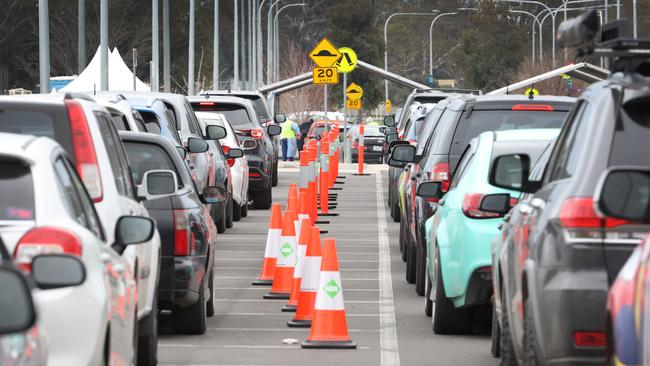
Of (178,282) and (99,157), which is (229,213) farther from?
(99,157)

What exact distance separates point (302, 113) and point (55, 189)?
8850cm

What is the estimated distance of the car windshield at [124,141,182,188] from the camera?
14242 millimetres

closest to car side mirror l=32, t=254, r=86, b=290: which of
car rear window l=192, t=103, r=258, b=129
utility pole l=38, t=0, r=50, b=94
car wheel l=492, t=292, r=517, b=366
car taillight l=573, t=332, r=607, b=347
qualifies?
car taillight l=573, t=332, r=607, b=347

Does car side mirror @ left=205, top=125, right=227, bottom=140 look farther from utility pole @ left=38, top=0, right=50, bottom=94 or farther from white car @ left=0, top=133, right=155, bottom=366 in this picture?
white car @ left=0, top=133, right=155, bottom=366

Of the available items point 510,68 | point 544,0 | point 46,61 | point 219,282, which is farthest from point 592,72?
point 544,0

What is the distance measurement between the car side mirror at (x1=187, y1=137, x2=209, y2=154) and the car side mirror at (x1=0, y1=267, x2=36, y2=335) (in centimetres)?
1541

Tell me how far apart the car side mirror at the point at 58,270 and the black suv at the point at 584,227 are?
1.99 metres

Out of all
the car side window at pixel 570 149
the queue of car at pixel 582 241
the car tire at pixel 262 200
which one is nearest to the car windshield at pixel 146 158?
the queue of car at pixel 582 241

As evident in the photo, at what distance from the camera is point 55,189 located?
23.6 feet

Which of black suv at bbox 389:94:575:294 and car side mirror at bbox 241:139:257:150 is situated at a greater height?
black suv at bbox 389:94:575:294

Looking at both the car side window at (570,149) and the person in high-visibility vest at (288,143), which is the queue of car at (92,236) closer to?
the car side window at (570,149)

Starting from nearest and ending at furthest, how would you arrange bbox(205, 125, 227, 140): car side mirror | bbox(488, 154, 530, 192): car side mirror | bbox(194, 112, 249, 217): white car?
bbox(488, 154, 530, 192): car side mirror
bbox(205, 125, 227, 140): car side mirror
bbox(194, 112, 249, 217): white car

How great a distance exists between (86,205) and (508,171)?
2.85m

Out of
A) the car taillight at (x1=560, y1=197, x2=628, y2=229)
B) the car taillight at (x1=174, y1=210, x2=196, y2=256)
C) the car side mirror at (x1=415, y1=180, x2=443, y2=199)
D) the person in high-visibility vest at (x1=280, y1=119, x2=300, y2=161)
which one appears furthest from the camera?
the person in high-visibility vest at (x1=280, y1=119, x2=300, y2=161)
